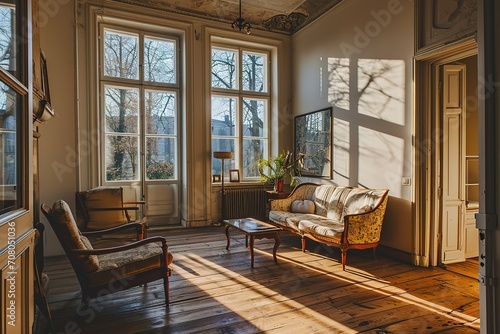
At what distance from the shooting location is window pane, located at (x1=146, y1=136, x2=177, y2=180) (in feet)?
20.9

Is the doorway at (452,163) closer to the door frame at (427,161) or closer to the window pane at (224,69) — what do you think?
the door frame at (427,161)

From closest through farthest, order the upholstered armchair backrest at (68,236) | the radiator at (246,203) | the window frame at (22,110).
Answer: the window frame at (22,110) → the upholstered armchair backrest at (68,236) → the radiator at (246,203)

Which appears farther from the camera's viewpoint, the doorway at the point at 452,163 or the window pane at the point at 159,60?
the window pane at the point at 159,60

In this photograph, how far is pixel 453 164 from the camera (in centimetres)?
416

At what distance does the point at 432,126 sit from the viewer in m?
4.05

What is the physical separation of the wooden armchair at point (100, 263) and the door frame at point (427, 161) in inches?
128

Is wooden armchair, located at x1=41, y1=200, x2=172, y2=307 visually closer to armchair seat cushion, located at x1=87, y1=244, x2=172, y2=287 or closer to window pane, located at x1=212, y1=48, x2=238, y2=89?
armchair seat cushion, located at x1=87, y1=244, x2=172, y2=287

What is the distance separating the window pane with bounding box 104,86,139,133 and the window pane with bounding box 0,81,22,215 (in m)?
4.82

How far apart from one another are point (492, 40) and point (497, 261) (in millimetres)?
779

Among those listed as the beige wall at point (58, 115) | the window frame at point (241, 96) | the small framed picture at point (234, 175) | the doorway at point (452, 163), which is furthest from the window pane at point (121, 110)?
the doorway at point (452, 163)

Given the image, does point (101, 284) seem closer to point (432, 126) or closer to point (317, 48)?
point (432, 126)

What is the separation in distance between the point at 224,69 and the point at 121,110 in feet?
7.87

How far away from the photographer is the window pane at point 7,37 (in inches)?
52.5

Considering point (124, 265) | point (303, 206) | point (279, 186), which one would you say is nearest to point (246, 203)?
point (279, 186)
